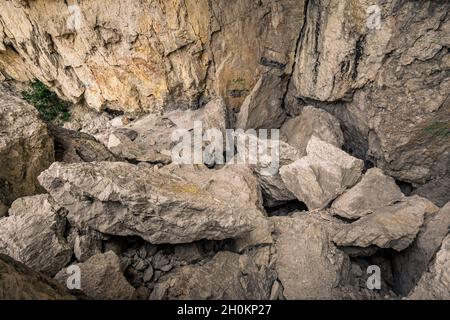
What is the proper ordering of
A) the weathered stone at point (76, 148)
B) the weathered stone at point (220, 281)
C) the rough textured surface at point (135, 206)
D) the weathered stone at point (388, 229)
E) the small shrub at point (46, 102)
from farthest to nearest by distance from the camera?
1. the small shrub at point (46, 102)
2. the weathered stone at point (76, 148)
3. the weathered stone at point (388, 229)
4. the rough textured surface at point (135, 206)
5. the weathered stone at point (220, 281)

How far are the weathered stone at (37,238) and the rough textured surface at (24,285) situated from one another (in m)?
1.38

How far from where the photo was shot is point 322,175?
7605mm

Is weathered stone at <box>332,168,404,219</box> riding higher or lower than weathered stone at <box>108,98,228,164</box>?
lower

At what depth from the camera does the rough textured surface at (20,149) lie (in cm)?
586

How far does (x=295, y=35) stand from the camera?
33.7 ft

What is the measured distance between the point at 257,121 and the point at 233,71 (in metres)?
2.09

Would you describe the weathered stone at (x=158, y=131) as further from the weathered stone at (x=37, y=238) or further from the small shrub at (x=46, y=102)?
the weathered stone at (x=37, y=238)

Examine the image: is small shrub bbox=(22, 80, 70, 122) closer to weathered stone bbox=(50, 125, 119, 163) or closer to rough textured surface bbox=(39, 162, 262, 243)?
weathered stone bbox=(50, 125, 119, 163)

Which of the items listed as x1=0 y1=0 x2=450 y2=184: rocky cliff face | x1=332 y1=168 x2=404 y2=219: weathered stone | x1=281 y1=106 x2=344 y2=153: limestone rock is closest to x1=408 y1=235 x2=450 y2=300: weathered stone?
x1=332 y1=168 x2=404 y2=219: weathered stone

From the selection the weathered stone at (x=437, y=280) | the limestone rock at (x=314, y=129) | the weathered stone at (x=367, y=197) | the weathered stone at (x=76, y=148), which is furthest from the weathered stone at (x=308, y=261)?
the weathered stone at (x=76, y=148)

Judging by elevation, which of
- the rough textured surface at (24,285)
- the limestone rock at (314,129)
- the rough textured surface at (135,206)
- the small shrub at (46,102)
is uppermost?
the small shrub at (46,102)

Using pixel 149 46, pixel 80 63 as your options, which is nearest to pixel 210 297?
pixel 149 46

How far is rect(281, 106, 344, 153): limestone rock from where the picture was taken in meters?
9.63

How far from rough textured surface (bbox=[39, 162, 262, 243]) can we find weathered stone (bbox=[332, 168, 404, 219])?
9.68 ft
